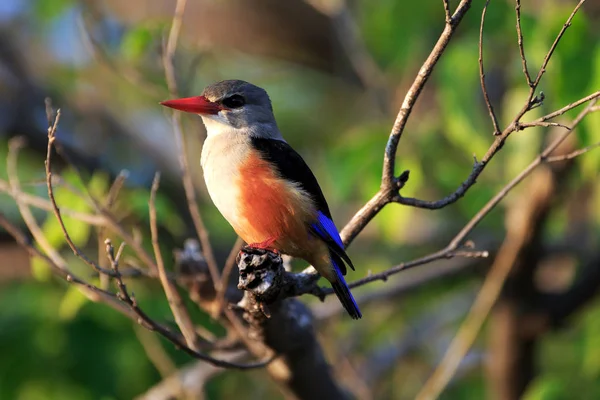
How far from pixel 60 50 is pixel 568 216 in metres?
5.31

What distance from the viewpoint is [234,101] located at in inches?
145

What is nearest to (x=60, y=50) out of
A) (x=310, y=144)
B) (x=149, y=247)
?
(x=310, y=144)

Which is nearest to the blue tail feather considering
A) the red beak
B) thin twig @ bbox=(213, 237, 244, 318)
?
thin twig @ bbox=(213, 237, 244, 318)

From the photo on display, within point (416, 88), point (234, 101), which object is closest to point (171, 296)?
point (234, 101)

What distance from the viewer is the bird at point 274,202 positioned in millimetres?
3113

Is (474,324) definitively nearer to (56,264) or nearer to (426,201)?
(426,201)

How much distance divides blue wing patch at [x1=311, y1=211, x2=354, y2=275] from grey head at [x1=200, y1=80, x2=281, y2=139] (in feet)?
1.97

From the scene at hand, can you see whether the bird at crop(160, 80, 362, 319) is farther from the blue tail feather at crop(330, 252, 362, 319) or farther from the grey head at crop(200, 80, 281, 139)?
the grey head at crop(200, 80, 281, 139)

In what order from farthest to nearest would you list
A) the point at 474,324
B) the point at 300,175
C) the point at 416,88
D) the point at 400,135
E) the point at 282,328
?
the point at 474,324, the point at 300,175, the point at 282,328, the point at 400,135, the point at 416,88

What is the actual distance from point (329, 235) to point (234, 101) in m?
0.91

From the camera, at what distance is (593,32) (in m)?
3.72

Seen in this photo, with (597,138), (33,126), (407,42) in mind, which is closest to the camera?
(597,138)

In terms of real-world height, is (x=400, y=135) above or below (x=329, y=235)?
above

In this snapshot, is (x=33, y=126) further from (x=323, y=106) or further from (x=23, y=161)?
(x=323, y=106)
